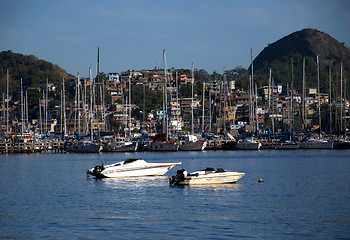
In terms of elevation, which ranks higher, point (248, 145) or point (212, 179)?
point (248, 145)

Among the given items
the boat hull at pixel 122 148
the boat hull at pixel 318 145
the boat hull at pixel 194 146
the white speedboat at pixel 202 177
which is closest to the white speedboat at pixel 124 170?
the white speedboat at pixel 202 177

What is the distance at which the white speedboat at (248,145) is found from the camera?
339 ft

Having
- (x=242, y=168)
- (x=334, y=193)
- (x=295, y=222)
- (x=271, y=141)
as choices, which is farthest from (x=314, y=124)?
(x=295, y=222)

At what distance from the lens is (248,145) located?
104000mm

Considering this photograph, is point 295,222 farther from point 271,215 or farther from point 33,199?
point 33,199

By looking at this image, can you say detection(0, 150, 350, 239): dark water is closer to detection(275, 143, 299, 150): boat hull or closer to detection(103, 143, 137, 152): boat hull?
detection(103, 143, 137, 152): boat hull

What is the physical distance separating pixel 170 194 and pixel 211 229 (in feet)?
42.1

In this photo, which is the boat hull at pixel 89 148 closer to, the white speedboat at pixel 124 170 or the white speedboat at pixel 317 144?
the white speedboat at pixel 317 144

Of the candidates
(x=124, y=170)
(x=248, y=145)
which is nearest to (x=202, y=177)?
(x=124, y=170)

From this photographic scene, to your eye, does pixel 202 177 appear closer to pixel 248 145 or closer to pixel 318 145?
pixel 248 145

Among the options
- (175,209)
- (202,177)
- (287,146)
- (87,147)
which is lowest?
(175,209)

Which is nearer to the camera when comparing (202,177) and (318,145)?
(202,177)

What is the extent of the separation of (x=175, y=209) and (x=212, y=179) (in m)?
10.8

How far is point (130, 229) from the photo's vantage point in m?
27.3
